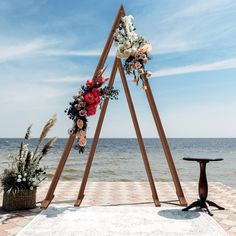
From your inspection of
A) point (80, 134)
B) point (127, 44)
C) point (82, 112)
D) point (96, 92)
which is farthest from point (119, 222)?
point (127, 44)

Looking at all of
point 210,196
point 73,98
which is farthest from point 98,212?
point 210,196

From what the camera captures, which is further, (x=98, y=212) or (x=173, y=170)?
(x=173, y=170)

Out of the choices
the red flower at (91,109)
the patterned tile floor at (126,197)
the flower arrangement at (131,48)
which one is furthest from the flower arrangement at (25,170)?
the flower arrangement at (131,48)

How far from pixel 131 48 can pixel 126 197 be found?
304cm

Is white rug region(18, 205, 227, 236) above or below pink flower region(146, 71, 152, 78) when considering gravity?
below

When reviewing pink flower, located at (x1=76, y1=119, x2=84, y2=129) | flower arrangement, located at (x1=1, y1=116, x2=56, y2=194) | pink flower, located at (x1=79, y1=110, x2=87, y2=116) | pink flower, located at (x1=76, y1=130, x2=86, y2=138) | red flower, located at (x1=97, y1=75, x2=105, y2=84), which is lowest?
flower arrangement, located at (x1=1, y1=116, x2=56, y2=194)

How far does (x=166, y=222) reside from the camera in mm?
4500

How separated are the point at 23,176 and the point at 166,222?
235cm

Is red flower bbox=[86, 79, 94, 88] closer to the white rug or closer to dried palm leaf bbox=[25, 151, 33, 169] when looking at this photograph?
dried palm leaf bbox=[25, 151, 33, 169]

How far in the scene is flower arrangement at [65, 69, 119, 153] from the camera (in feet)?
17.2

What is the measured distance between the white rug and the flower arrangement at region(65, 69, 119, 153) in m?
1.08

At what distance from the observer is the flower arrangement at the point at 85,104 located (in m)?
5.25

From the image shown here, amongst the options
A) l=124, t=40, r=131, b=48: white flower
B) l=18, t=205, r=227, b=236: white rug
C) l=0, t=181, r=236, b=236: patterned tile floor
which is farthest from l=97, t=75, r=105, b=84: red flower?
l=0, t=181, r=236, b=236: patterned tile floor

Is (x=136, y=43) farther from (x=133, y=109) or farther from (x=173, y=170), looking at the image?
(x=173, y=170)
